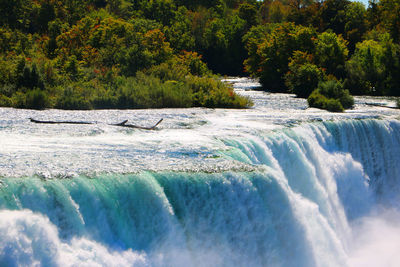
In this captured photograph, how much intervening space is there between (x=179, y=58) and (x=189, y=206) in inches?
1071

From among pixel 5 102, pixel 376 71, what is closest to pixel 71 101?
pixel 5 102

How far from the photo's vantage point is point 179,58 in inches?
1449

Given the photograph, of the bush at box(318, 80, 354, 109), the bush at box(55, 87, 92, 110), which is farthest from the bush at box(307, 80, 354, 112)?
the bush at box(55, 87, 92, 110)

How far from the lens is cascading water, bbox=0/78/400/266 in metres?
8.73

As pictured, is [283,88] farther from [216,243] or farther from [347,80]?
[216,243]

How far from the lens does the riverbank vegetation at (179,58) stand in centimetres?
2508

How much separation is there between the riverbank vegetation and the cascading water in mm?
8619

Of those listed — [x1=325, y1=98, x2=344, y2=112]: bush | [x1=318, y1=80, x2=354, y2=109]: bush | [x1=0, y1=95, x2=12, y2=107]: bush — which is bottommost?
[x1=0, y1=95, x2=12, y2=107]: bush

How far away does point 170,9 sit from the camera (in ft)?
206

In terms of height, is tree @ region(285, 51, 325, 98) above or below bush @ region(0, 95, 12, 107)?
above

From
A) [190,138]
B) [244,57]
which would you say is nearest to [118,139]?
[190,138]

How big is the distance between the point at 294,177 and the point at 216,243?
216 inches

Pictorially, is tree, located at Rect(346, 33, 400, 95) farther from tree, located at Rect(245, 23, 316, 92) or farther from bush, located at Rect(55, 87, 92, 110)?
bush, located at Rect(55, 87, 92, 110)

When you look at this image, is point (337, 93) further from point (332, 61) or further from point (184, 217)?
point (184, 217)
